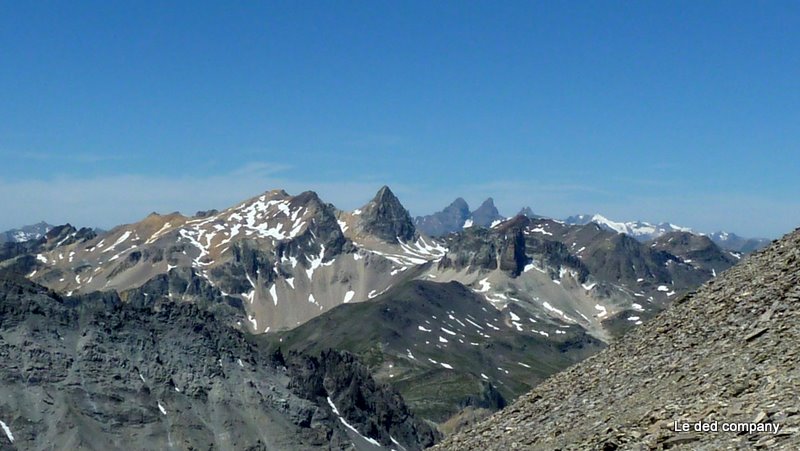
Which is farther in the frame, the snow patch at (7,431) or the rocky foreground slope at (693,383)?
the snow patch at (7,431)

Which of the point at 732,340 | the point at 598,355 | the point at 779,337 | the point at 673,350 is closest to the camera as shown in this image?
the point at 779,337

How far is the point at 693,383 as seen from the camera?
33969mm

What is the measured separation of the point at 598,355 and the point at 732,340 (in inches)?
562

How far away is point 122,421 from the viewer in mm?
199500

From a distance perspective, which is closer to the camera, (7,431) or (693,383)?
(693,383)

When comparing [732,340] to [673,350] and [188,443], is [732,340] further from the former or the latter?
[188,443]

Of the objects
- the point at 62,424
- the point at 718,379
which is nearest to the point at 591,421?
the point at 718,379

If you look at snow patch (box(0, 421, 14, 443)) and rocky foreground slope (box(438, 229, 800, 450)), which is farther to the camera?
snow patch (box(0, 421, 14, 443))

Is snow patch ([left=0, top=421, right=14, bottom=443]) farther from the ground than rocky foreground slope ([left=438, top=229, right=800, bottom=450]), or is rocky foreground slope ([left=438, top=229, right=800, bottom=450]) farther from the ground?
rocky foreground slope ([left=438, top=229, right=800, bottom=450])

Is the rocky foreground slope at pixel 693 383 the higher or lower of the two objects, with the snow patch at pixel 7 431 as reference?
higher

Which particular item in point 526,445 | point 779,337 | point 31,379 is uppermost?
point 779,337

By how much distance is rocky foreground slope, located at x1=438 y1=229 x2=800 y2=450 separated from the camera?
28125 mm

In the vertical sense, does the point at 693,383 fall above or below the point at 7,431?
above

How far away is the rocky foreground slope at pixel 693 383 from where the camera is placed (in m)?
28.1
